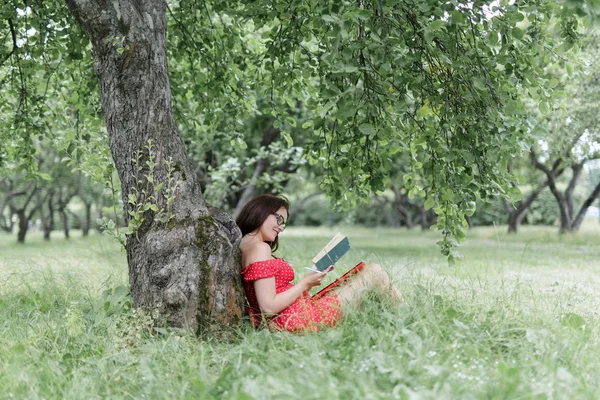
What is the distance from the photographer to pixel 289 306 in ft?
14.2

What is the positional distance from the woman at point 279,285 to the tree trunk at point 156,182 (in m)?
0.15

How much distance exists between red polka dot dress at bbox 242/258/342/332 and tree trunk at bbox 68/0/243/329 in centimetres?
15

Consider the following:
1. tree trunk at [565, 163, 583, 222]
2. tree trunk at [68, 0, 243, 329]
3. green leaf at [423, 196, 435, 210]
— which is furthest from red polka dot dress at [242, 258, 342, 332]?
tree trunk at [565, 163, 583, 222]

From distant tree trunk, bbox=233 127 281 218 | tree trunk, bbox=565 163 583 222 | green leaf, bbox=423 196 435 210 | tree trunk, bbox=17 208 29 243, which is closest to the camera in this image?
green leaf, bbox=423 196 435 210

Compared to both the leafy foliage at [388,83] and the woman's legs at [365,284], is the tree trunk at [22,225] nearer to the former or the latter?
the leafy foliage at [388,83]

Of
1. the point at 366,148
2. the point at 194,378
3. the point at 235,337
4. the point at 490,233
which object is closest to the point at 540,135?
the point at 366,148

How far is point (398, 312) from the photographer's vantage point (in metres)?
3.89

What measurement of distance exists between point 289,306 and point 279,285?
0.21 metres

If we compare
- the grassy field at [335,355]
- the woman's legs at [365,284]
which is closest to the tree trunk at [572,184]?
the grassy field at [335,355]

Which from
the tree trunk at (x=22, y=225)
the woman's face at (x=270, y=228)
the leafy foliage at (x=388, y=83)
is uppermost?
the leafy foliage at (x=388, y=83)

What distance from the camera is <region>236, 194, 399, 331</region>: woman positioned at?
418cm

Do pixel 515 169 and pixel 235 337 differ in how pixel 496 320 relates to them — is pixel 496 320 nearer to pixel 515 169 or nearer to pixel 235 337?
pixel 235 337

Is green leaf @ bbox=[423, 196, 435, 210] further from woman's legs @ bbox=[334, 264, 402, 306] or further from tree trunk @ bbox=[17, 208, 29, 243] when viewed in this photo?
tree trunk @ bbox=[17, 208, 29, 243]

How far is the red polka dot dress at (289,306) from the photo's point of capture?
411 cm
